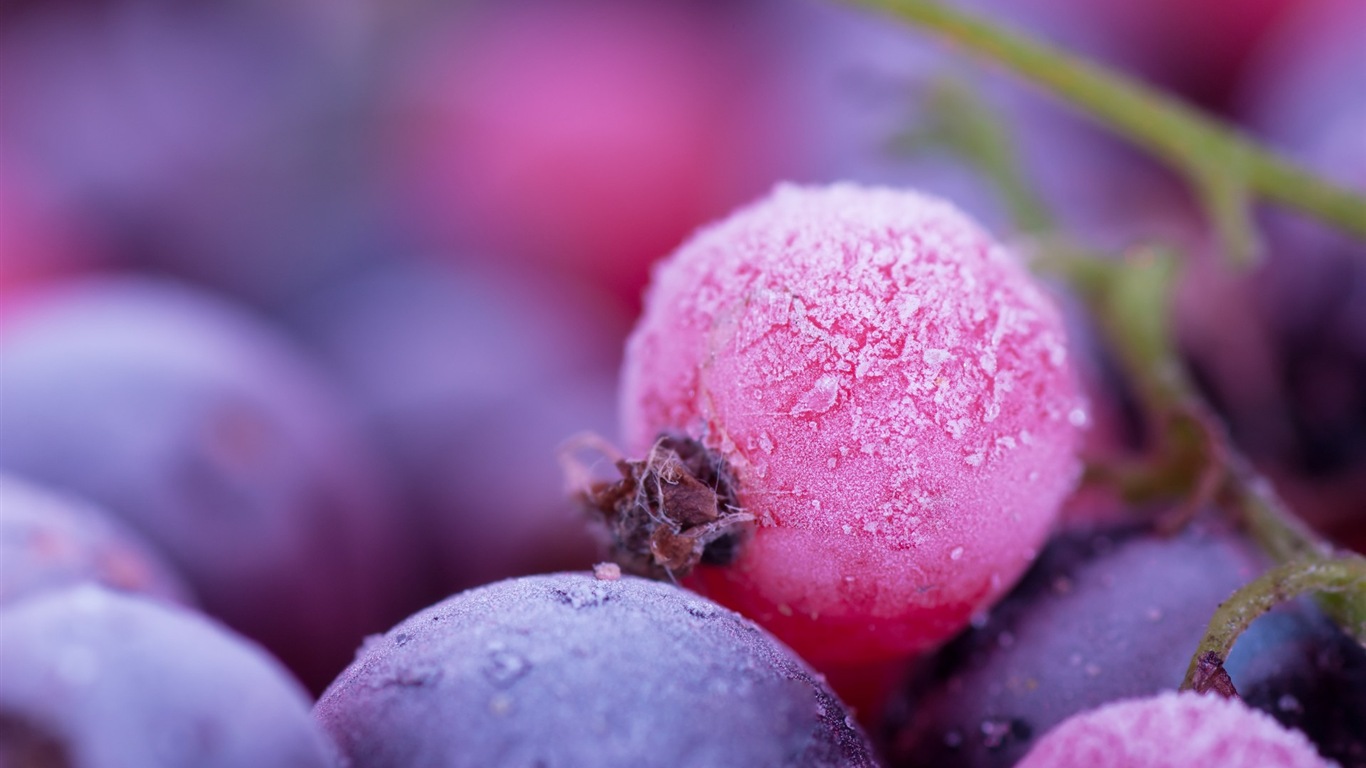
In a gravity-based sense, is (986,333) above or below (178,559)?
above

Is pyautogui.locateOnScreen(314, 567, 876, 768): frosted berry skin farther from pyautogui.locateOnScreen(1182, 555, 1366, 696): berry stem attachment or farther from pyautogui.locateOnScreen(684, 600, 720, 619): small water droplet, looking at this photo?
pyautogui.locateOnScreen(1182, 555, 1366, 696): berry stem attachment

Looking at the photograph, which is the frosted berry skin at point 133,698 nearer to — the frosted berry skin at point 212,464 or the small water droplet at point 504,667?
the small water droplet at point 504,667

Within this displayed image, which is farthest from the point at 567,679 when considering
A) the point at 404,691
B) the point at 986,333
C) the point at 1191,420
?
the point at 1191,420

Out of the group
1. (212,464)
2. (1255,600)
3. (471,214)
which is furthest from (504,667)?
(471,214)

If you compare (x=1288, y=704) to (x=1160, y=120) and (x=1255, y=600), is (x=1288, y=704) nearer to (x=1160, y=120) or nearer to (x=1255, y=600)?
(x=1255, y=600)

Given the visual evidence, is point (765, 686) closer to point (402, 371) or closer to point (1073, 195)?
point (402, 371)

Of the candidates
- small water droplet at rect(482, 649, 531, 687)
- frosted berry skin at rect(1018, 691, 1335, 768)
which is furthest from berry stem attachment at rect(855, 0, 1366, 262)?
small water droplet at rect(482, 649, 531, 687)

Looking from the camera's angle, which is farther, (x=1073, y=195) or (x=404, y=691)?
(x=1073, y=195)

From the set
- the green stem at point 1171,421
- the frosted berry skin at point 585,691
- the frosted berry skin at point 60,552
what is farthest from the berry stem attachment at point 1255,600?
the frosted berry skin at point 60,552
